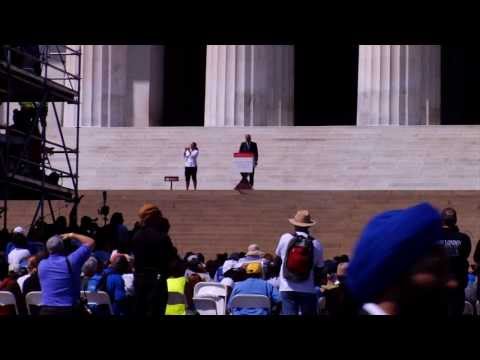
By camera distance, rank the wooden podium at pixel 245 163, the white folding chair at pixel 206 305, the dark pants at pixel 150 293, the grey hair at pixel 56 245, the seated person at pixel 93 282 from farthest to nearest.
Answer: the wooden podium at pixel 245 163 → the seated person at pixel 93 282 → the white folding chair at pixel 206 305 → the dark pants at pixel 150 293 → the grey hair at pixel 56 245

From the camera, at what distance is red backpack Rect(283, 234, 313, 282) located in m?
15.5

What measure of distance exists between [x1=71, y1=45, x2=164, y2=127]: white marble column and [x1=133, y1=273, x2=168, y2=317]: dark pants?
37.1 metres

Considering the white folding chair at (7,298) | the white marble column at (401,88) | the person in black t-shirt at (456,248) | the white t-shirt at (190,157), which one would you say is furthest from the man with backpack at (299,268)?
the white marble column at (401,88)

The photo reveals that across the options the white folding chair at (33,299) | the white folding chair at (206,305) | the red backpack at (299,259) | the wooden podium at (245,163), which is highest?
the wooden podium at (245,163)

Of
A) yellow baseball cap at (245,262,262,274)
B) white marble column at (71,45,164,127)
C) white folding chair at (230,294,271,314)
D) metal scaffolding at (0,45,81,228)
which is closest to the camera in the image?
white folding chair at (230,294,271,314)

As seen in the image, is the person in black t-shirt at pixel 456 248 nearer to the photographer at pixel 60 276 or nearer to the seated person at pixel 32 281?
the photographer at pixel 60 276

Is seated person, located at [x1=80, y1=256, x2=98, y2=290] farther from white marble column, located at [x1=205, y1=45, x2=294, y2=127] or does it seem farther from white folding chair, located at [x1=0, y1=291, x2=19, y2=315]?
white marble column, located at [x1=205, y1=45, x2=294, y2=127]

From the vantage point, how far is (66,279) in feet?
46.2

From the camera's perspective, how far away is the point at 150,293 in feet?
50.2

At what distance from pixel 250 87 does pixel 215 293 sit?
110ft

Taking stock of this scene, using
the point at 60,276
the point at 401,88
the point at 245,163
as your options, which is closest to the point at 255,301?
the point at 60,276

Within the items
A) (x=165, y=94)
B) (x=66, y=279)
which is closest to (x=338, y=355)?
(x=66, y=279)

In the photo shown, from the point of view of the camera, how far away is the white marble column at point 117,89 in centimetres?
5297

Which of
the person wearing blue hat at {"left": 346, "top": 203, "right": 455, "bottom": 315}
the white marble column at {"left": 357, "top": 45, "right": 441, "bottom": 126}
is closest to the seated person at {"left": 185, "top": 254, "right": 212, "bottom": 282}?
the person wearing blue hat at {"left": 346, "top": 203, "right": 455, "bottom": 315}
